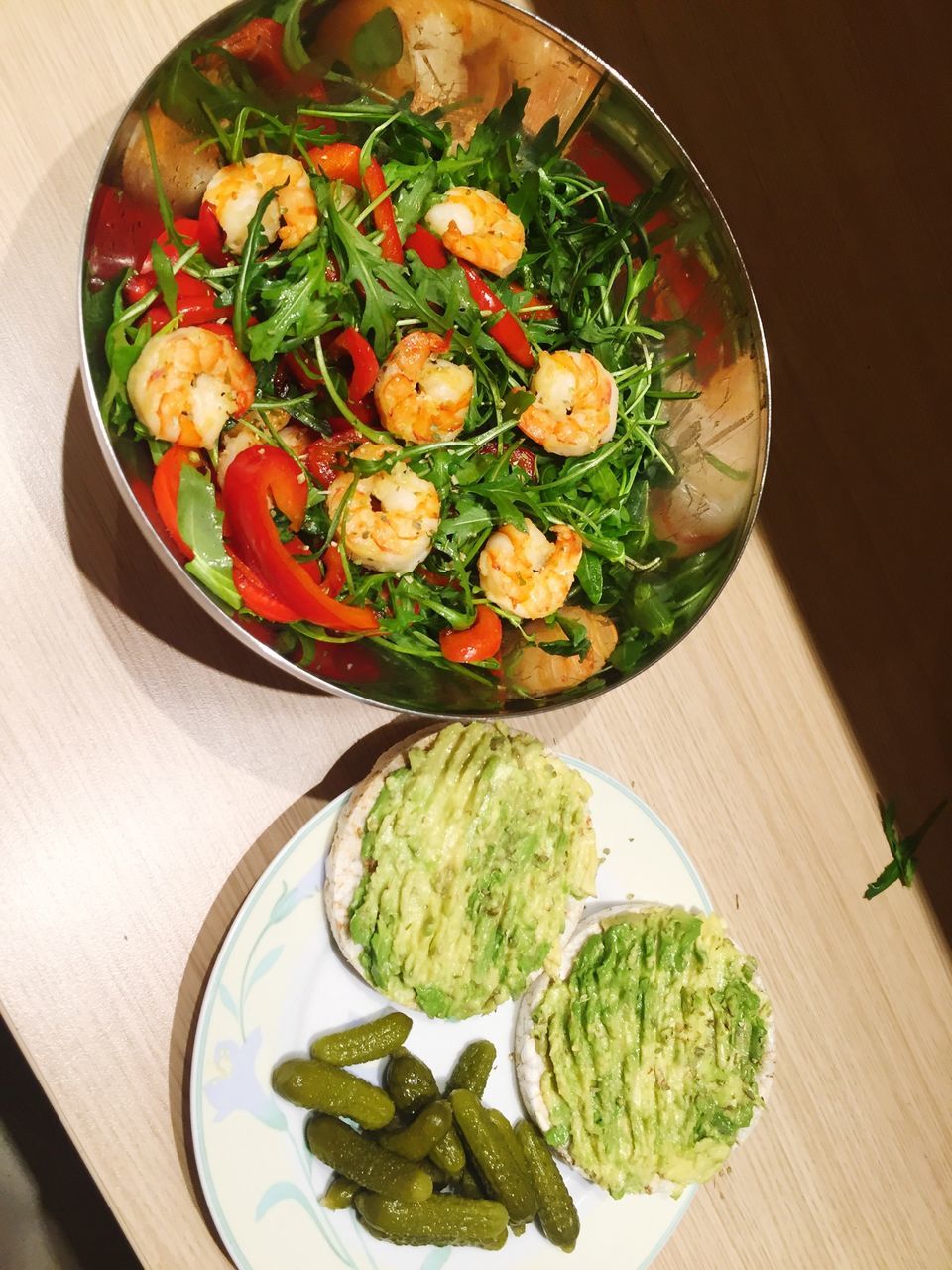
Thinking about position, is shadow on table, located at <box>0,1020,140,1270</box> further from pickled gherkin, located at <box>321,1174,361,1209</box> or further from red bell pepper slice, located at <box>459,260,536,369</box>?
red bell pepper slice, located at <box>459,260,536,369</box>

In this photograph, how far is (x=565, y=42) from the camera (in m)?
1.48

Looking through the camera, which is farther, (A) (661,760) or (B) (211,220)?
(A) (661,760)

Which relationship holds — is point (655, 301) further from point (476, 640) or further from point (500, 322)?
point (476, 640)

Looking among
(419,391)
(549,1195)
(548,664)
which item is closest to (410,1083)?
(549,1195)

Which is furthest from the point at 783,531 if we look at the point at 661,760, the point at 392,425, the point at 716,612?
the point at 392,425

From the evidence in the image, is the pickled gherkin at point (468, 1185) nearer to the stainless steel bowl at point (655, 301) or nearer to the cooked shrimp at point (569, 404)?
the stainless steel bowl at point (655, 301)

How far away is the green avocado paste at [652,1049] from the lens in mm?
1737

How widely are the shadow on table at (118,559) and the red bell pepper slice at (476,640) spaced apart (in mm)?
396

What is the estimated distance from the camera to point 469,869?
1648mm

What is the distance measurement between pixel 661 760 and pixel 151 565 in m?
0.97

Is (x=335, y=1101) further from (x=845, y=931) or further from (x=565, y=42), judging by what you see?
(x=565, y=42)

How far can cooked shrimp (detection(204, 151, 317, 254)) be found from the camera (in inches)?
54.0

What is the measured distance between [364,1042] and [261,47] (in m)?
1.42

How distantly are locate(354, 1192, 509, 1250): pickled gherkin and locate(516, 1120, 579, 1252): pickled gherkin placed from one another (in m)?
0.10
